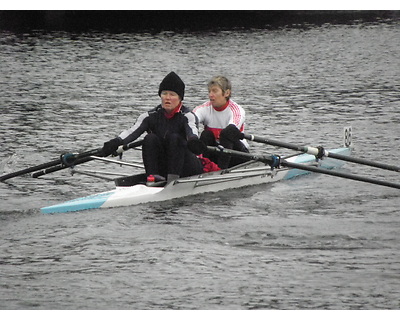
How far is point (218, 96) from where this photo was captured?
12312 millimetres

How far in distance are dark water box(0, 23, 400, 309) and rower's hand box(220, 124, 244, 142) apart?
772 mm

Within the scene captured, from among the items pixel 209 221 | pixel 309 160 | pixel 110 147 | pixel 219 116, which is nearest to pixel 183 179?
pixel 209 221

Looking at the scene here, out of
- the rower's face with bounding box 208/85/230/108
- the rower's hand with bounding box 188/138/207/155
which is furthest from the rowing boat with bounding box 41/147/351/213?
the rower's face with bounding box 208/85/230/108

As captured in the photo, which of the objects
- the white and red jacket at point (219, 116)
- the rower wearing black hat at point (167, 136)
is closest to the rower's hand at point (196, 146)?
the rower wearing black hat at point (167, 136)

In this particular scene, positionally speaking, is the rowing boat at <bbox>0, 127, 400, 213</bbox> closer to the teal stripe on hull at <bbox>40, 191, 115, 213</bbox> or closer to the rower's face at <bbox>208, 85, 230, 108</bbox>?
the teal stripe on hull at <bbox>40, 191, 115, 213</bbox>

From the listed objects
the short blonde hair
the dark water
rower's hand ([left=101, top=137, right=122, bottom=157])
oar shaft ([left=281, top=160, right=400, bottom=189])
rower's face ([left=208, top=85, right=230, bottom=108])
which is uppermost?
the short blonde hair

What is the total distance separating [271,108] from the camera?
19.2 meters

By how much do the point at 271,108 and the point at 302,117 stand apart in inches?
42.9

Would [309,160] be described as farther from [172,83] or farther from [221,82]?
[172,83]

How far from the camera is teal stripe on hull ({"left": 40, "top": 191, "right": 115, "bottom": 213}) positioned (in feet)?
36.6

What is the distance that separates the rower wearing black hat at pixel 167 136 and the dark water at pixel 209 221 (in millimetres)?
437

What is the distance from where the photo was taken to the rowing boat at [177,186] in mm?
11336

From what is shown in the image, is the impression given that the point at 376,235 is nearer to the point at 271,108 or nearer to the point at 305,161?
the point at 305,161

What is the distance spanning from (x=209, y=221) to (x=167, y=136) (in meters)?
1.13
